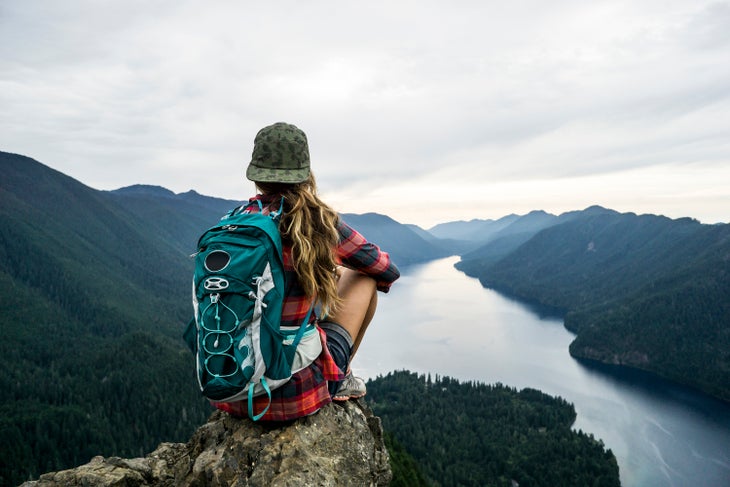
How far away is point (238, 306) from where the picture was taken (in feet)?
11.6

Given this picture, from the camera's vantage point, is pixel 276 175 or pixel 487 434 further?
pixel 487 434

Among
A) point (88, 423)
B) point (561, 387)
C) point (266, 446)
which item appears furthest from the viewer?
point (561, 387)

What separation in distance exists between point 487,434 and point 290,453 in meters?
90.3

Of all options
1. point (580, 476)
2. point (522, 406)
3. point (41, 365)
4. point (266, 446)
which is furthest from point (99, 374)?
point (266, 446)

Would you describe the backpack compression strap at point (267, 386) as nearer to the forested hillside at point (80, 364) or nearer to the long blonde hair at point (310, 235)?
the long blonde hair at point (310, 235)

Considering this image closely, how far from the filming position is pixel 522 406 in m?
87.2

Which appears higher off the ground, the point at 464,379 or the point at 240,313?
the point at 240,313

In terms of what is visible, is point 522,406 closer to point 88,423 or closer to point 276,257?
point 88,423

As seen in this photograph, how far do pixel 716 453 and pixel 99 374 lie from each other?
124 metres

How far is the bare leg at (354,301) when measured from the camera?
472 cm

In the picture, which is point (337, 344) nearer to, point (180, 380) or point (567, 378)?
point (180, 380)

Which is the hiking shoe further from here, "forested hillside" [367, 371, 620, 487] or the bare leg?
"forested hillside" [367, 371, 620, 487]

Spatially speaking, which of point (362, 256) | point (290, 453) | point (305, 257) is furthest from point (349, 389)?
point (305, 257)

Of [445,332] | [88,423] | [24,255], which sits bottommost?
[88,423]
